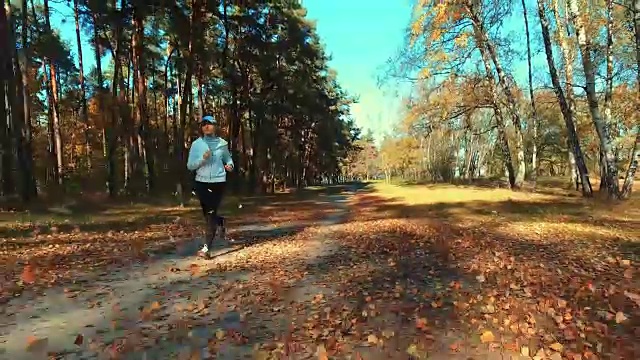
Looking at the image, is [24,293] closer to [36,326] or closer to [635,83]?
[36,326]

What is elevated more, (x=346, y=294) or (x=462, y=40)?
(x=462, y=40)

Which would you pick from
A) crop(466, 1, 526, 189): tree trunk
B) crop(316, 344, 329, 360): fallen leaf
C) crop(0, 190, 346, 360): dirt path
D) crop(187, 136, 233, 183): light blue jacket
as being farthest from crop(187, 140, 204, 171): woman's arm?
crop(466, 1, 526, 189): tree trunk

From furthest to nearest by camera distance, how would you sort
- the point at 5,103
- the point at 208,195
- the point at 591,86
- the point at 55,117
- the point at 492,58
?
the point at 55,117
the point at 492,58
the point at 5,103
the point at 591,86
the point at 208,195

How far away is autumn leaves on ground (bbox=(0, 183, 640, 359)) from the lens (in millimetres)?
3990

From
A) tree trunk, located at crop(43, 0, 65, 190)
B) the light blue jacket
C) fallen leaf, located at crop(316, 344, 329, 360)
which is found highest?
tree trunk, located at crop(43, 0, 65, 190)

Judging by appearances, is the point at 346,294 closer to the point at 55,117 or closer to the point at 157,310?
the point at 157,310

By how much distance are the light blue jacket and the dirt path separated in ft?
4.42

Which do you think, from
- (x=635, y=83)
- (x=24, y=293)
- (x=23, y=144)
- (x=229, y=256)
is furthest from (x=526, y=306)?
(x=635, y=83)

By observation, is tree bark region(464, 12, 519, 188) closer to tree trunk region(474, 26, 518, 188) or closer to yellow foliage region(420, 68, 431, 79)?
tree trunk region(474, 26, 518, 188)

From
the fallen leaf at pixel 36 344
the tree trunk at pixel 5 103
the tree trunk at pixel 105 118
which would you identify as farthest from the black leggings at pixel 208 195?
the tree trunk at pixel 105 118

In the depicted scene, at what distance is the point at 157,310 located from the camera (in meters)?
4.92

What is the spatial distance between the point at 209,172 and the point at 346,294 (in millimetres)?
3334

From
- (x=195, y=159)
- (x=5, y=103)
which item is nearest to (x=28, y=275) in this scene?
(x=195, y=159)

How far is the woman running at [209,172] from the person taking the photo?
25.0ft
